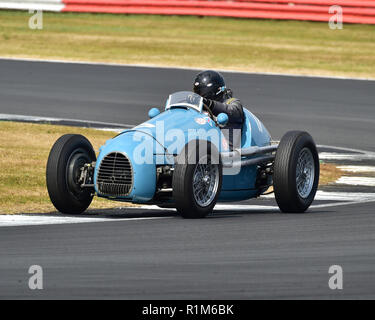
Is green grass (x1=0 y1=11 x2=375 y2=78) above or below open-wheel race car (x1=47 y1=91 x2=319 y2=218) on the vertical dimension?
above

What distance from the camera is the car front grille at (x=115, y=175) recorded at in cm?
1129

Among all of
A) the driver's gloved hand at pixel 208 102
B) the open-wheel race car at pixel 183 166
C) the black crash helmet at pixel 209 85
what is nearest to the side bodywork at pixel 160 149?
the open-wheel race car at pixel 183 166

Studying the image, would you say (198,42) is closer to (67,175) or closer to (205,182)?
(67,175)

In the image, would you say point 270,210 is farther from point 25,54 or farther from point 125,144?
point 25,54

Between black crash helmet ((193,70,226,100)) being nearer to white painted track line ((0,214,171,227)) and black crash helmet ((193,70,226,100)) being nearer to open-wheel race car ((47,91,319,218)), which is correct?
open-wheel race car ((47,91,319,218))

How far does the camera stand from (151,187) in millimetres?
11320

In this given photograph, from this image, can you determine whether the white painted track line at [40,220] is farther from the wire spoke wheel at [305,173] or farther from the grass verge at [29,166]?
the wire spoke wheel at [305,173]

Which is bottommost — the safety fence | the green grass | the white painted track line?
the white painted track line

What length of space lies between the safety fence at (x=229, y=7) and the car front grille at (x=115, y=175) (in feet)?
71.4

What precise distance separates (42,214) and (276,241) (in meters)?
2.83

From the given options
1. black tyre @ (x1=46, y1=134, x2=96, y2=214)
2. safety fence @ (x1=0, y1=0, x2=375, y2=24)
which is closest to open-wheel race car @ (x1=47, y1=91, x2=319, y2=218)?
black tyre @ (x1=46, y1=134, x2=96, y2=214)

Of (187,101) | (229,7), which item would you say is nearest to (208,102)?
(187,101)

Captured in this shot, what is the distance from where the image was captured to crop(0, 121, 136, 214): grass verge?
12.7m
